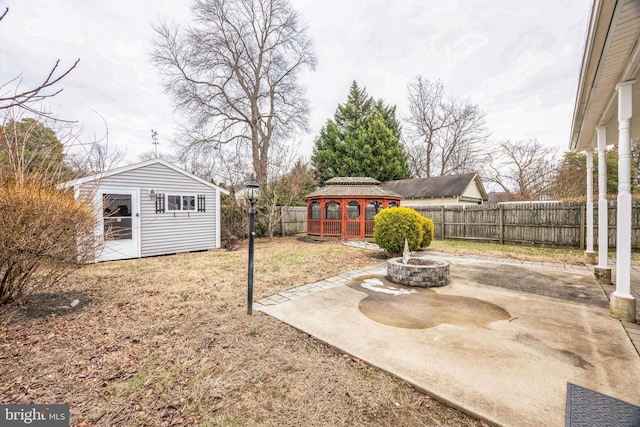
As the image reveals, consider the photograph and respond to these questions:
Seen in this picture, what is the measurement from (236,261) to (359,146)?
57.1ft

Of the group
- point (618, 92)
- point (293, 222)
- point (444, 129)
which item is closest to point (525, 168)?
Result: point (444, 129)

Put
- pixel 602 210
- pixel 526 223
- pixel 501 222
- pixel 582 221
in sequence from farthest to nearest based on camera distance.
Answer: pixel 501 222, pixel 526 223, pixel 582 221, pixel 602 210

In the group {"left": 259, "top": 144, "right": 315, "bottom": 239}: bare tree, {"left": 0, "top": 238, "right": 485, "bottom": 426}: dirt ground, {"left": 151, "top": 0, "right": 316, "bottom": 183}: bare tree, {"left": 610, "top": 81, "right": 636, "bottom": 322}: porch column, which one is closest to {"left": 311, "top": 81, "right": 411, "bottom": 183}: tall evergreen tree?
{"left": 151, "top": 0, "right": 316, "bottom": 183}: bare tree

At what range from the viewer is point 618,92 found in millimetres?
3477

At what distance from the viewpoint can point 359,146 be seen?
73.5 feet

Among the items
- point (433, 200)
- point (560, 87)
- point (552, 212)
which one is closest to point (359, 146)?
point (433, 200)

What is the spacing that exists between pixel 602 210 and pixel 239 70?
18.6 meters

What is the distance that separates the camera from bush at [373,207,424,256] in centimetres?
764

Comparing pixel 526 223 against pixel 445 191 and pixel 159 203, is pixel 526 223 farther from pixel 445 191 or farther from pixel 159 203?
pixel 159 203

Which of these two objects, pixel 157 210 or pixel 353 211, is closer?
pixel 157 210

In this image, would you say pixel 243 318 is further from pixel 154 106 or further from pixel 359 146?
pixel 359 146

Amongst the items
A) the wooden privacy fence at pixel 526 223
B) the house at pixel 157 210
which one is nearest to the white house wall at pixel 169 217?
the house at pixel 157 210

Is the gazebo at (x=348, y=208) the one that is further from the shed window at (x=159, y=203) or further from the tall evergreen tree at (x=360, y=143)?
the tall evergreen tree at (x=360, y=143)

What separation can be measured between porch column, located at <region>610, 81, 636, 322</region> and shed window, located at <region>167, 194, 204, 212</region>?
35.6ft
